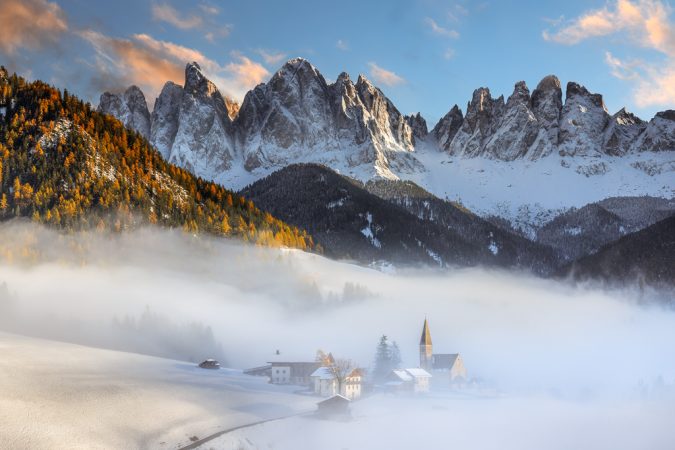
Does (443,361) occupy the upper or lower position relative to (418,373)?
upper

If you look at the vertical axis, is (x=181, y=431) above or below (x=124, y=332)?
below

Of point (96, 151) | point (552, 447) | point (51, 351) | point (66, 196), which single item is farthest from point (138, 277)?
point (552, 447)

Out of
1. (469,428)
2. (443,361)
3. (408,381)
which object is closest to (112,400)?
(469,428)

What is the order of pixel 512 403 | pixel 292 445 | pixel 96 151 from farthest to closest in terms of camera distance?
pixel 96 151 < pixel 512 403 < pixel 292 445

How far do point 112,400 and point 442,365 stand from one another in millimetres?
79542

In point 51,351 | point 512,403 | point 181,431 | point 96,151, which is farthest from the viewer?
point 96,151

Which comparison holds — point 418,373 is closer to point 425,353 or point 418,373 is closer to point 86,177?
point 425,353

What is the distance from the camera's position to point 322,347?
139 m

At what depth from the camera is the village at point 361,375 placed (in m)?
108

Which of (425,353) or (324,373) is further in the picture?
(425,353)

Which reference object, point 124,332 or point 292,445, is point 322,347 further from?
point 292,445

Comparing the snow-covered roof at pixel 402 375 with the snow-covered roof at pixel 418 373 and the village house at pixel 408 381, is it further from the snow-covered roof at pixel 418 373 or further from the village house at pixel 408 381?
the snow-covered roof at pixel 418 373

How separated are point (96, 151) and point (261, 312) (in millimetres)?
45258

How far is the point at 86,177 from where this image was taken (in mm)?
145375
